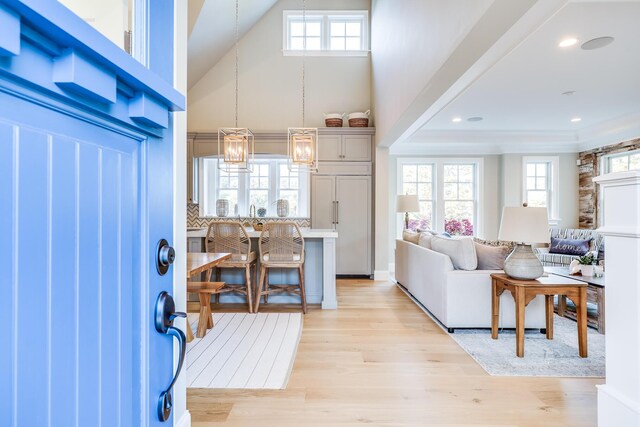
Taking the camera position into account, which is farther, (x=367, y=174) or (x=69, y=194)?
(x=367, y=174)

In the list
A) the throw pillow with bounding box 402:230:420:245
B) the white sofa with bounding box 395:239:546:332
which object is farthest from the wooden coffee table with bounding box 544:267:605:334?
the throw pillow with bounding box 402:230:420:245

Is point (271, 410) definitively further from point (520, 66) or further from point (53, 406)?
point (520, 66)

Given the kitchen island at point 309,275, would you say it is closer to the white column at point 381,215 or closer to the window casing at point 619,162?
the white column at point 381,215

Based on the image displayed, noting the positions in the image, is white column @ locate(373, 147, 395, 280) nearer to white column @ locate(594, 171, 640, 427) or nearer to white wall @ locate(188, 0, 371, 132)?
white wall @ locate(188, 0, 371, 132)

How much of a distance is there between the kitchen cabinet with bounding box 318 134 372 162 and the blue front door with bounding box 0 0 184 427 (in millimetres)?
4939

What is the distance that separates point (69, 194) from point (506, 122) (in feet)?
20.8

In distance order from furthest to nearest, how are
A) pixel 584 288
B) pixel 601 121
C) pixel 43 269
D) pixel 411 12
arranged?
1. pixel 601 121
2. pixel 411 12
3. pixel 584 288
4. pixel 43 269

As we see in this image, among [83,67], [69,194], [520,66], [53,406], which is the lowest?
[53,406]

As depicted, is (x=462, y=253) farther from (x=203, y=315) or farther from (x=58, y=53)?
(x=58, y=53)

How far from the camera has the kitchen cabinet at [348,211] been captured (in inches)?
217

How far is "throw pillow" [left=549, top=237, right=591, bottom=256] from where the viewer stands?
5.35m

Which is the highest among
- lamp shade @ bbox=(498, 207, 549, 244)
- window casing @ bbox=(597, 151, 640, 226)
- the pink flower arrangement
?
Result: window casing @ bbox=(597, 151, 640, 226)

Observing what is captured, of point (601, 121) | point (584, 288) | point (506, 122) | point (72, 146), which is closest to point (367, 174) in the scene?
point (506, 122)

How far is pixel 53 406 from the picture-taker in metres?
0.47
